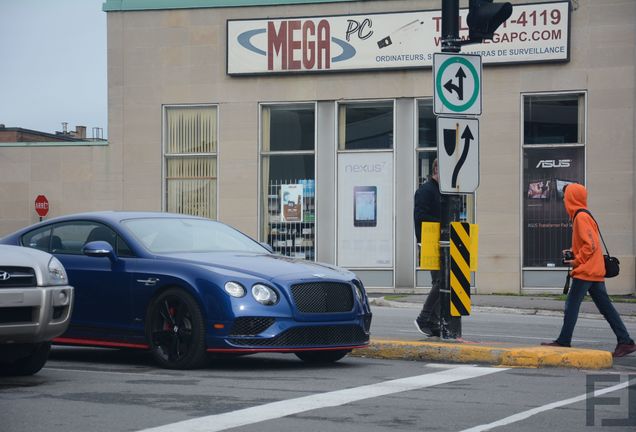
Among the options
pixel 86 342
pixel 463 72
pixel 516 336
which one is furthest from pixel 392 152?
pixel 86 342

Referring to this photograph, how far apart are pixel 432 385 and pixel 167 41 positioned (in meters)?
20.8

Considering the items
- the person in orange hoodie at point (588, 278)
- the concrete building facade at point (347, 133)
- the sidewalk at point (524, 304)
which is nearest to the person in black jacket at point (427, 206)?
the person in orange hoodie at point (588, 278)

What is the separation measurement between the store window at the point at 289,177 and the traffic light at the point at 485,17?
16158 millimetres

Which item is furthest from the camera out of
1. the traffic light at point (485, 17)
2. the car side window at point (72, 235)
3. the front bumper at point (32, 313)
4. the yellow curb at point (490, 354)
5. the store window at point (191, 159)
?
the store window at point (191, 159)

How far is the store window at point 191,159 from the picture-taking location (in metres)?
28.4

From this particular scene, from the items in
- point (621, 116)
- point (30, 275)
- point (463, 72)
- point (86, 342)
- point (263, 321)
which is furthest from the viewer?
point (621, 116)

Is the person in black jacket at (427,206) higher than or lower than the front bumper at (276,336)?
higher

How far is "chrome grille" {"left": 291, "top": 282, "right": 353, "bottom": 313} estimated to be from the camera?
32.4 ft

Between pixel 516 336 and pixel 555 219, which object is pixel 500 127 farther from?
pixel 516 336

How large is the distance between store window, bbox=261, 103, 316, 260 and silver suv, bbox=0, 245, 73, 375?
18880 millimetres

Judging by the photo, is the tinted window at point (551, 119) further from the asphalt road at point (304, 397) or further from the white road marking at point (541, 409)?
the white road marking at point (541, 409)

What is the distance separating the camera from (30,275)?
866 cm

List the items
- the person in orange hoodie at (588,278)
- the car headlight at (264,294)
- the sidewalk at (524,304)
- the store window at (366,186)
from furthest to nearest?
the store window at (366,186)
the sidewalk at (524,304)
the person in orange hoodie at (588,278)
the car headlight at (264,294)

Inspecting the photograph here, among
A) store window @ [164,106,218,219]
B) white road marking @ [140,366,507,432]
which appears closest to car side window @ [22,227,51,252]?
white road marking @ [140,366,507,432]
